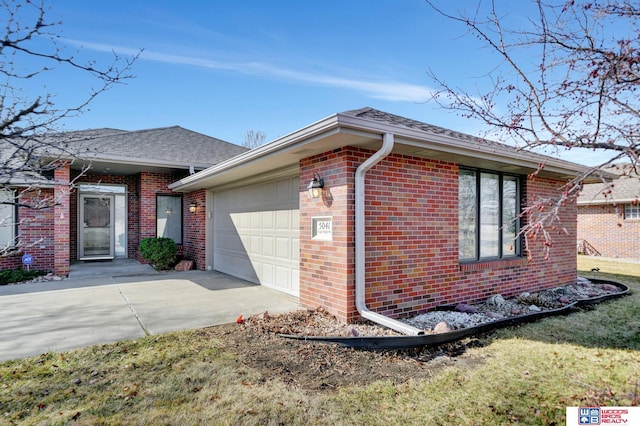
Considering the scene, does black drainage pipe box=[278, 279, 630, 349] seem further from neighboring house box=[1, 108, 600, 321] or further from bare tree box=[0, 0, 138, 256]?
bare tree box=[0, 0, 138, 256]

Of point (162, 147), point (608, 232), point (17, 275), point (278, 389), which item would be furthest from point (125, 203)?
point (608, 232)

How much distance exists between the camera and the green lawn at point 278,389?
2836mm

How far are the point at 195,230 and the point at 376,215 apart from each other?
752cm

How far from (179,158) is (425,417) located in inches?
388

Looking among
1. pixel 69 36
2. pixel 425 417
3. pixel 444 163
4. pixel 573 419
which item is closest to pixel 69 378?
pixel 69 36

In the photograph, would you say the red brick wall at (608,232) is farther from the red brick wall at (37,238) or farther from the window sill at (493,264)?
the red brick wall at (37,238)

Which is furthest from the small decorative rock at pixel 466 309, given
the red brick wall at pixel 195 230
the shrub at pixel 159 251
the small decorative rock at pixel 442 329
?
Result: the shrub at pixel 159 251

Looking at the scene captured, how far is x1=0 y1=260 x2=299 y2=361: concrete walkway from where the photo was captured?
4609mm

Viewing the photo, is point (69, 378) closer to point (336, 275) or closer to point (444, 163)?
point (336, 275)

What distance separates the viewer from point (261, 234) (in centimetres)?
807

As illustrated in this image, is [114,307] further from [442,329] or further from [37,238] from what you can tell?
[37,238]

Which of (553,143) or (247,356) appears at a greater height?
(553,143)

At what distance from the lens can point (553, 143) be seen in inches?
107
